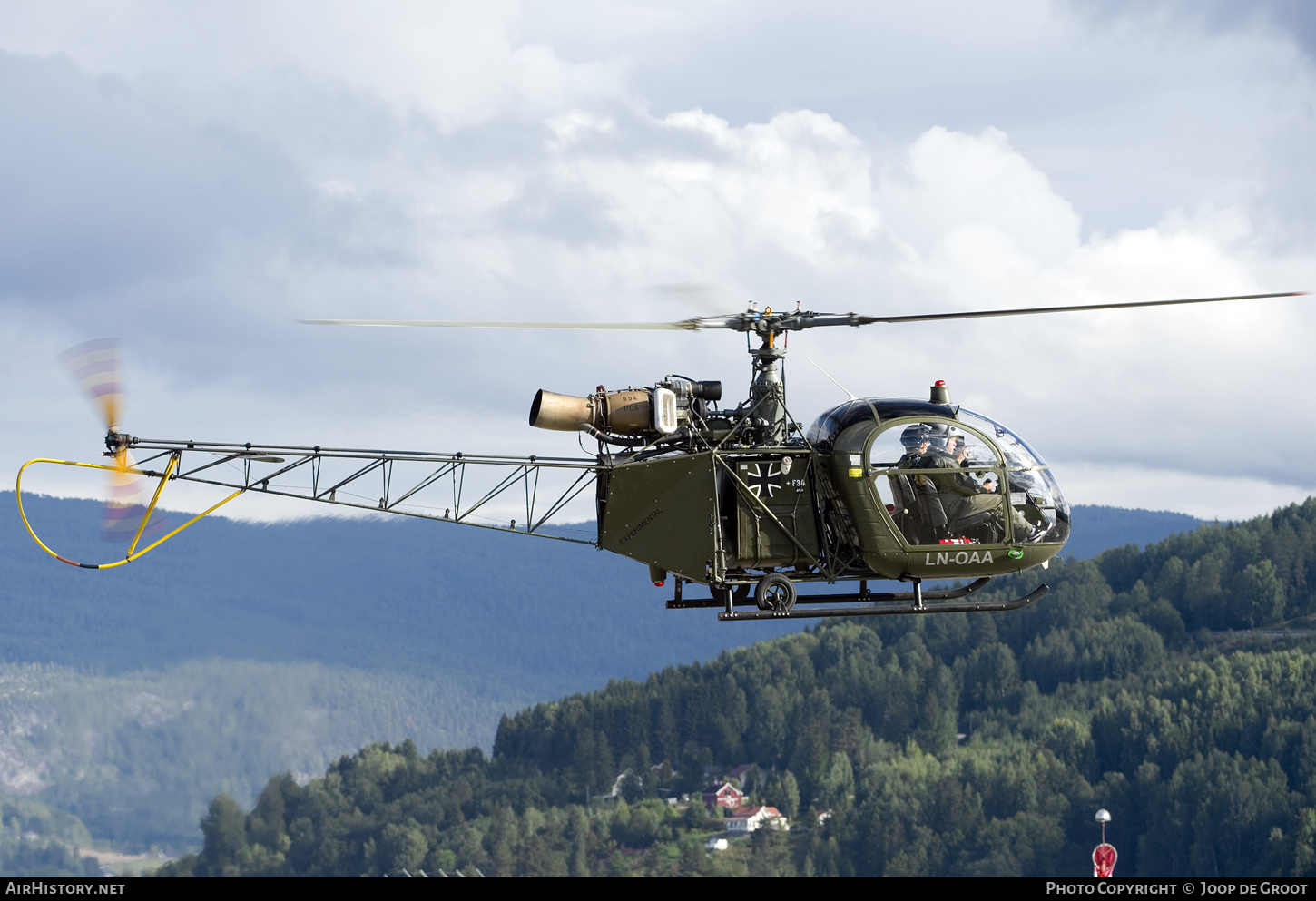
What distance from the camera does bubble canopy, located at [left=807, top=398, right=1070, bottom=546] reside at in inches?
1013

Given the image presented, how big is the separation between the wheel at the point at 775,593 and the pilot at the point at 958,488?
115 inches

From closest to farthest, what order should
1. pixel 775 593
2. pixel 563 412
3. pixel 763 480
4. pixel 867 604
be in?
pixel 775 593
pixel 867 604
pixel 763 480
pixel 563 412

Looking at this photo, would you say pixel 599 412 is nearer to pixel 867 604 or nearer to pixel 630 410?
pixel 630 410

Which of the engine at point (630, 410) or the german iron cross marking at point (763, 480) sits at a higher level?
the engine at point (630, 410)

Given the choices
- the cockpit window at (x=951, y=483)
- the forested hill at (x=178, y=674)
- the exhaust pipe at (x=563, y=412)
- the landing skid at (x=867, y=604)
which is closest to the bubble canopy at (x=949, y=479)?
the cockpit window at (x=951, y=483)

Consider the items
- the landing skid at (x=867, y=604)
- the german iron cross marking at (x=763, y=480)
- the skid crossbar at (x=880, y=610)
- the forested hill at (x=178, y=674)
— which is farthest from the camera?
the forested hill at (x=178, y=674)

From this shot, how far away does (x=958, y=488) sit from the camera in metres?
25.8

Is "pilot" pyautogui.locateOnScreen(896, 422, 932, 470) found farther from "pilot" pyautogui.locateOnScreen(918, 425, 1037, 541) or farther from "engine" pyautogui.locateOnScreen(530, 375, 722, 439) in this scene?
"engine" pyautogui.locateOnScreen(530, 375, 722, 439)

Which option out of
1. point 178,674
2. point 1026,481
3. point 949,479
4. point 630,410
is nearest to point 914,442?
point 949,479

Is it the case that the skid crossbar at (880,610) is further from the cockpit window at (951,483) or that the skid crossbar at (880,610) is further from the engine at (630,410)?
the engine at (630,410)

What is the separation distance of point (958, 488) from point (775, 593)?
11.5ft

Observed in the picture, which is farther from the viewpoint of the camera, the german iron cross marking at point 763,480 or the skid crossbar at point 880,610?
the german iron cross marking at point 763,480

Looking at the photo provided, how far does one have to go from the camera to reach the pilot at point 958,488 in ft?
84.5
